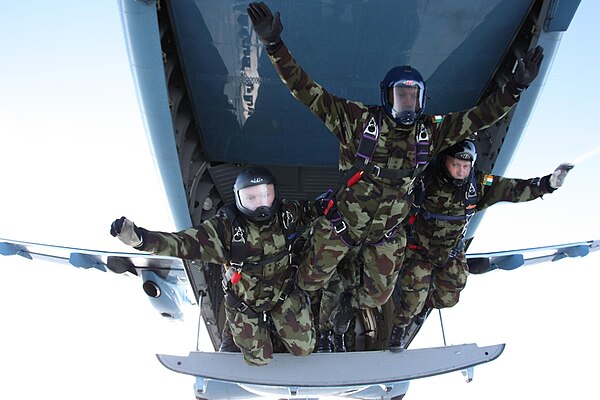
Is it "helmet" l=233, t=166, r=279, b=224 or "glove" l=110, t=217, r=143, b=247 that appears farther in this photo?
"helmet" l=233, t=166, r=279, b=224

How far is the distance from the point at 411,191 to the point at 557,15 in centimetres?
167

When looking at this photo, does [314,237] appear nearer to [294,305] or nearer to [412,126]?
[294,305]

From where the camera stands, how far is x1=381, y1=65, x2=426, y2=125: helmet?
12.1 ft

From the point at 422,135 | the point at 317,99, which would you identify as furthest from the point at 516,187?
the point at 317,99

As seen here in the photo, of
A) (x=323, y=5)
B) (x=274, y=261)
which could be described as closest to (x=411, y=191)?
(x=274, y=261)

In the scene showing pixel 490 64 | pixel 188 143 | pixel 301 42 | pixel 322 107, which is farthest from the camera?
pixel 188 143

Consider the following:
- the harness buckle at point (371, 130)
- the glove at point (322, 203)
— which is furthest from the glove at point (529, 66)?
the glove at point (322, 203)

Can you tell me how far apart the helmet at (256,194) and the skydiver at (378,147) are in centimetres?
48

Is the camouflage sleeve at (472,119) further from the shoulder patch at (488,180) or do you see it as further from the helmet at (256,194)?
the helmet at (256,194)

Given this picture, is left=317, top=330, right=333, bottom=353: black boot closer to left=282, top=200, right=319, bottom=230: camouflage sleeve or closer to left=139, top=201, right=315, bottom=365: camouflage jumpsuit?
left=139, top=201, right=315, bottom=365: camouflage jumpsuit

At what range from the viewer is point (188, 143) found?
5121 millimetres

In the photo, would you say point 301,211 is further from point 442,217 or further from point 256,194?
point 442,217

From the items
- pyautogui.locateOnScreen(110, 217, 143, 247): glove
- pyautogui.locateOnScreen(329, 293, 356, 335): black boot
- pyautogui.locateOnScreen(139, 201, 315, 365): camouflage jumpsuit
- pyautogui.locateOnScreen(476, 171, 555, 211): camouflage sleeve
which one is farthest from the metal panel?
pyautogui.locateOnScreen(110, 217, 143, 247): glove

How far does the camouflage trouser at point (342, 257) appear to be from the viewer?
166 inches
